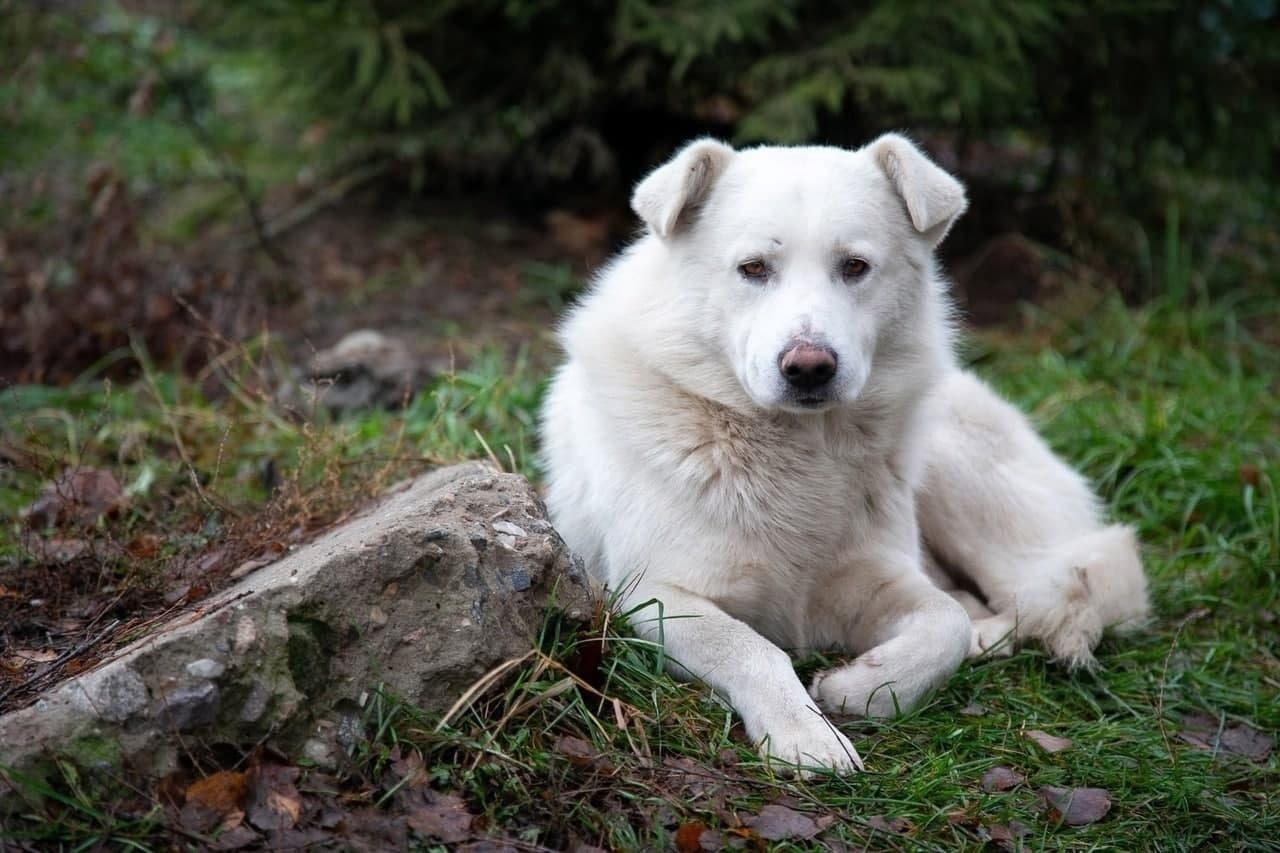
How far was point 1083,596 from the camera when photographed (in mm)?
3830

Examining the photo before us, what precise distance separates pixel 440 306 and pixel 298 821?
4.46 meters

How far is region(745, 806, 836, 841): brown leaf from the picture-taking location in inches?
103

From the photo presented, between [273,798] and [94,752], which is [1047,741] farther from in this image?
[94,752]

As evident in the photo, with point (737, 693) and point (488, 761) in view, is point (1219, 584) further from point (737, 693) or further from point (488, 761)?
point (488, 761)

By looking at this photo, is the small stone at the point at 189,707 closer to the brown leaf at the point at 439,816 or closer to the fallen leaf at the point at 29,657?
the brown leaf at the point at 439,816

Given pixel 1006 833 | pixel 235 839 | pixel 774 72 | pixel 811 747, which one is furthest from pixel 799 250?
pixel 774 72

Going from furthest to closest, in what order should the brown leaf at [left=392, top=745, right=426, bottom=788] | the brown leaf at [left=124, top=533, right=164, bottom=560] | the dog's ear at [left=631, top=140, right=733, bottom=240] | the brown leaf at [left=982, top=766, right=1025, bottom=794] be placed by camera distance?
the brown leaf at [left=124, top=533, right=164, bottom=560] < the dog's ear at [left=631, top=140, right=733, bottom=240] < the brown leaf at [left=982, top=766, right=1025, bottom=794] < the brown leaf at [left=392, top=745, right=426, bottom=788]

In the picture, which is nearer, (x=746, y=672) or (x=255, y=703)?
(x=255, y=703)

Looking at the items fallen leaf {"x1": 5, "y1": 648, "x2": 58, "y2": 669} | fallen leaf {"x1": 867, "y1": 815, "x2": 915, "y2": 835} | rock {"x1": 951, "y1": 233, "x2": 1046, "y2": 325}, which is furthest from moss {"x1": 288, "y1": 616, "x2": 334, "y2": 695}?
rock {"x1": 951, "y1": 233, "x2": 1046, "y2": 325}

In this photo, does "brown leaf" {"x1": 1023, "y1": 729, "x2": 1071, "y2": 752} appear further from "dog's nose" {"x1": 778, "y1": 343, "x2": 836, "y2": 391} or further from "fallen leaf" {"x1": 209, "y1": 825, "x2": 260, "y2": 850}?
"fallen leaf" {"x1": 209, "y1": 825, "x2": 260, "y2": 850}

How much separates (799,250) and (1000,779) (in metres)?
1.47

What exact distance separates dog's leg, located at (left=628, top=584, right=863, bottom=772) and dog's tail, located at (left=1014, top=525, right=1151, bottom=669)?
3.71 feet

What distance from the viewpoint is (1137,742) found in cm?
327

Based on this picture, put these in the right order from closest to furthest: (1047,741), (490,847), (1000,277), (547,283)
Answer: (490,847), (1047,741), (547,283), (1000,277)
